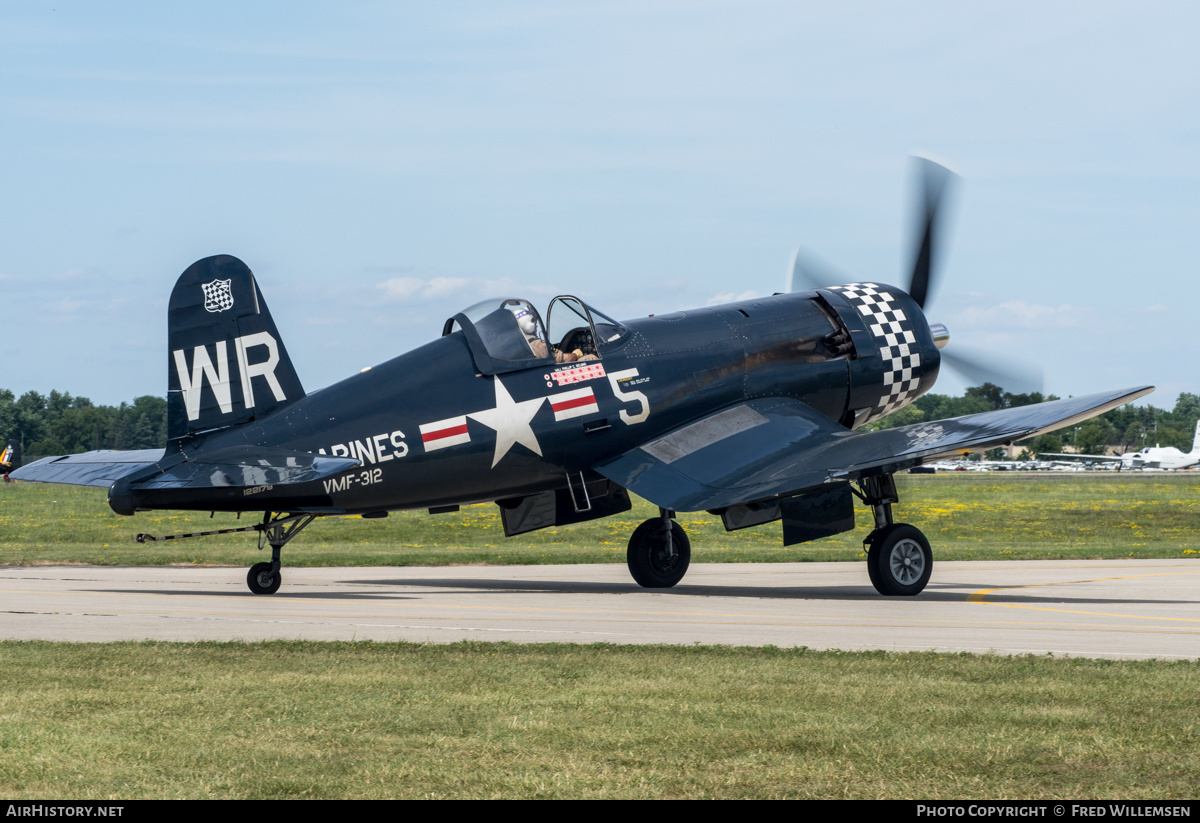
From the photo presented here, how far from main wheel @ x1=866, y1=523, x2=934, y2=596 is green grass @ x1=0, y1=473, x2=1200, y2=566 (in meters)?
9.82

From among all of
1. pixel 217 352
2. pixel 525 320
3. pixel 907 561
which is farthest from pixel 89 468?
pixel 907 561

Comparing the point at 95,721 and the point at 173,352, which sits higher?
the point at 173,352

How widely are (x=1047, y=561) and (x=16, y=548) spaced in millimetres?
23741

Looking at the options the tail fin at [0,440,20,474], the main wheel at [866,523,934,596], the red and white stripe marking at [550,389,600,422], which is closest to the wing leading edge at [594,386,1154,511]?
the red and white stripe marking at [550,389,600,422]

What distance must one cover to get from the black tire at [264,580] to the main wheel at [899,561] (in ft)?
26.0

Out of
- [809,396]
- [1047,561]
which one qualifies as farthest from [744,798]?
[1047,561]

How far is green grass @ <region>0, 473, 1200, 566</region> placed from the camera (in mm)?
27797

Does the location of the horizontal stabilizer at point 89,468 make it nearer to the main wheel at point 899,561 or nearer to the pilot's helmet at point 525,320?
the pilot's helmet at point 525,320

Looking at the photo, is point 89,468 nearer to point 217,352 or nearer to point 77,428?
point 217,352

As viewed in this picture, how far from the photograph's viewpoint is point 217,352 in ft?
52.4

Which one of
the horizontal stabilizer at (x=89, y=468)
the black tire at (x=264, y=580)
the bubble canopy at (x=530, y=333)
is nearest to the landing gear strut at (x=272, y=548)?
the black tire at (x=264, y=580)

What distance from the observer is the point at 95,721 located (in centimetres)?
768

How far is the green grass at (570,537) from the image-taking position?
1094 inches
